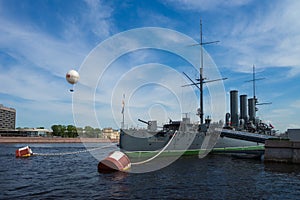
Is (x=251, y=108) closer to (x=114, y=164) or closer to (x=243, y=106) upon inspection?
(x=243, y=106)

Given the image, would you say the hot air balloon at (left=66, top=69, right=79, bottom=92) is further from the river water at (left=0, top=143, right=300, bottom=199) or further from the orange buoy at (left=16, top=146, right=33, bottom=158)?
the orange buoy at (left=16, top=146, right=33, bottom=158)

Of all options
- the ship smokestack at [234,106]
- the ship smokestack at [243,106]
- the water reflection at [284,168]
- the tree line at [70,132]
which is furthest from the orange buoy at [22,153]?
the tree line at [70,132]

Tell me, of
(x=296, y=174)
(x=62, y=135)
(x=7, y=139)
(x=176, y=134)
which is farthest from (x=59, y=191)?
(x=62, y=135)

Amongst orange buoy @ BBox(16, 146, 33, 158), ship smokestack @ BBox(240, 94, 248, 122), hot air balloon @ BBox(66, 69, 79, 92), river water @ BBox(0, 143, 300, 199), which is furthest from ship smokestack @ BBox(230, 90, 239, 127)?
hot air balloon @ BBox(66, 69, 79, 92)

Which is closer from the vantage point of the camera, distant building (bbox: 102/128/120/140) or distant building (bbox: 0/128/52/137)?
distant building (bbox: 0/128/52/137)

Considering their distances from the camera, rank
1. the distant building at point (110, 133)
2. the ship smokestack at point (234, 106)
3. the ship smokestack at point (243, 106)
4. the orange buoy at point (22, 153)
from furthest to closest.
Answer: the distant building at point (110, 133) → the ship smokestack at point (243, 106) → the ship smokestack at point (234, 106) → the orange buoy at point (22, 153)

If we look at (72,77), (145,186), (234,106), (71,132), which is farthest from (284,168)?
(71,132)

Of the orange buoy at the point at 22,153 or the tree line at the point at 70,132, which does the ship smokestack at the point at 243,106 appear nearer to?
the orange buoy at the point at 22,153

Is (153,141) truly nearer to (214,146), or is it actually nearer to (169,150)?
(169,150)

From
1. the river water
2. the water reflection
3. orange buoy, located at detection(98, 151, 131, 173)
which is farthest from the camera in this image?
the water reflection

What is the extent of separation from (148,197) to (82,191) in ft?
15.5

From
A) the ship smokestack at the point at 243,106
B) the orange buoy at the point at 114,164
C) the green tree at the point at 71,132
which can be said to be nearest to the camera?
the orange buoy at the point at 114,164

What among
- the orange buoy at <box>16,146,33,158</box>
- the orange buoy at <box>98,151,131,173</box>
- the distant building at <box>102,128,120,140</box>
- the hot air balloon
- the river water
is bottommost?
the distant building at <box>102,128,120,140</box>

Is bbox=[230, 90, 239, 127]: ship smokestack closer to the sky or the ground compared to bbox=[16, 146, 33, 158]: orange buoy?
closer to the sky
